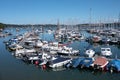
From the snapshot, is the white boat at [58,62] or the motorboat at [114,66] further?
the white boat at [58,62]

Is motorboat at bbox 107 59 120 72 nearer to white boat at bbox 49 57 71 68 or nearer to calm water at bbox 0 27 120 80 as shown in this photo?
calm water at bbox 0 27 120 80

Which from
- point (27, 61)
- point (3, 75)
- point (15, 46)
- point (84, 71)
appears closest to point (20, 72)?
point (3, 75)

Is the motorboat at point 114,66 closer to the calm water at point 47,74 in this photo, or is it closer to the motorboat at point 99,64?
the motorboat at point 99,64

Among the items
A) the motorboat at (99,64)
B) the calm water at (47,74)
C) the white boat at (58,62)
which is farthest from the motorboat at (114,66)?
the white boat at (58,62)

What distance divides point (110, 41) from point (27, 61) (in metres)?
31.2

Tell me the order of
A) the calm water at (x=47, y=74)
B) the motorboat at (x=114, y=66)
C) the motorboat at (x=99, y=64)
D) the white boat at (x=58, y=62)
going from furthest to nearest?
the white boat at (x=58, y=62)
the motorboat at (x=99, y=64)
the motorboat at (x=114, y=66)
the calm water at (x=47, y=74)

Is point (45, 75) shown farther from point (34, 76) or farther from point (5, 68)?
point (5, 68)

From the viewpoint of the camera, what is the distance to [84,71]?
104 ft

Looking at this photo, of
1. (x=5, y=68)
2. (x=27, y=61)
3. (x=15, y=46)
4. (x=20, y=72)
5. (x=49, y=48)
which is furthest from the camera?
(x=15, y=46)

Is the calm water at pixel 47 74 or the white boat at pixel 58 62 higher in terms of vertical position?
the white boat at pixel 58 62

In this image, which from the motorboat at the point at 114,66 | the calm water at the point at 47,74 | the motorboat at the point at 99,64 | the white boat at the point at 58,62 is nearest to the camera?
the calm water at the point at 47,74

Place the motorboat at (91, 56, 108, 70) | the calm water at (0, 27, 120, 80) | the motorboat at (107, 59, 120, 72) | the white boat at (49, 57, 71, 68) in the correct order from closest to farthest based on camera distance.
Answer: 1. the calm water at (0, 27, 120, 80)
2. the motorboat at (107, 59, 120, 72)
3. the motorboat at (91, 56, 108, 70)
4. the white boat at (49, 57, 71, 68)

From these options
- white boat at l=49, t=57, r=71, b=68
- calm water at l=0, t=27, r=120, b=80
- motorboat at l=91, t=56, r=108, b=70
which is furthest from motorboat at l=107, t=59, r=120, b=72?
white boat at l=49, t=57, r=71, b=68

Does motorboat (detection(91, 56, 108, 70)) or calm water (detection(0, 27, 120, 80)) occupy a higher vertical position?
motorboat (detection(91, 56, 108, 70))
